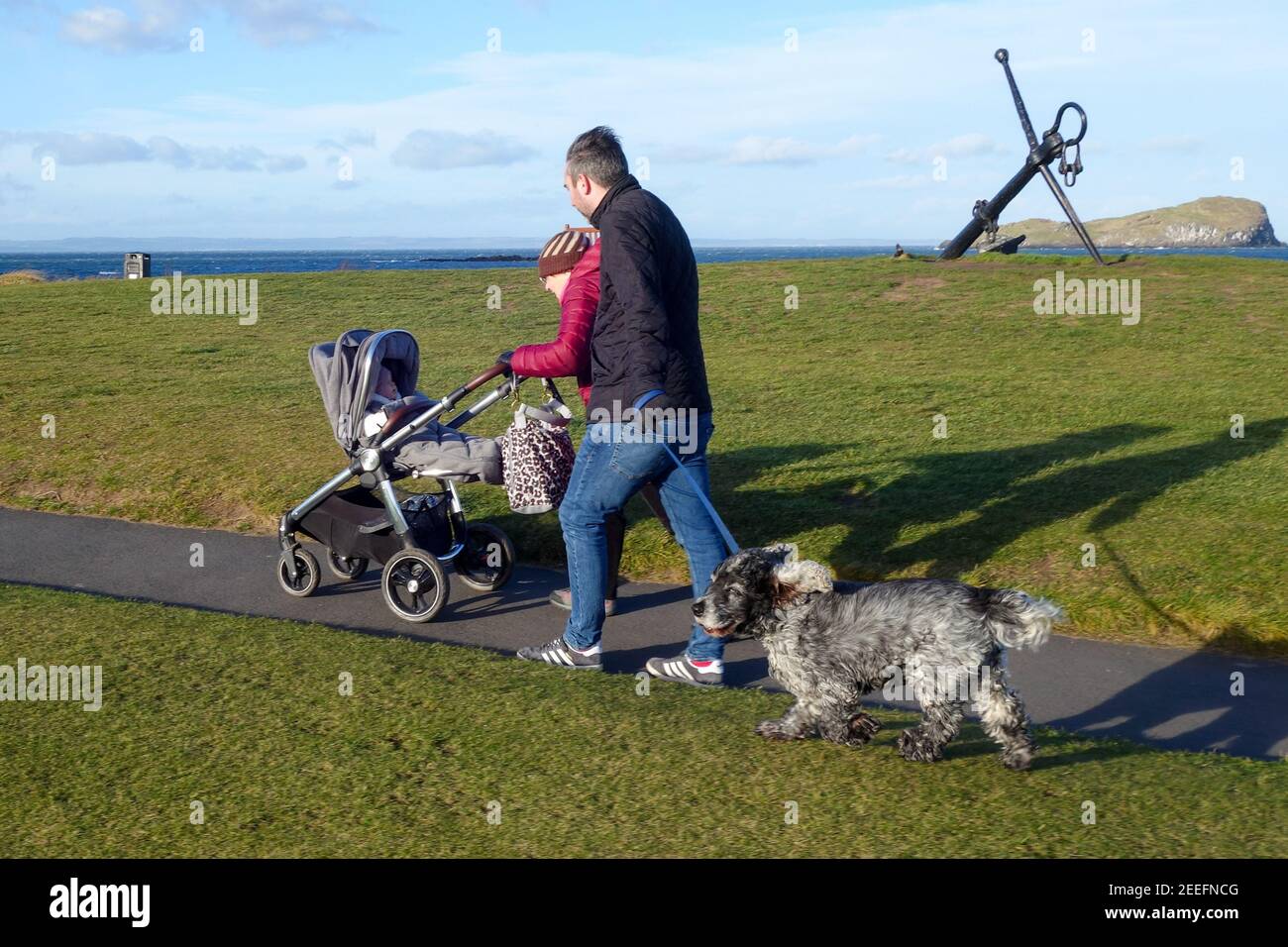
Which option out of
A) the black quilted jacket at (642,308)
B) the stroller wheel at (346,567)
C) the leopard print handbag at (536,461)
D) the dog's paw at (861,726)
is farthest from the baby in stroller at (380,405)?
the dog's paw at (861,726)

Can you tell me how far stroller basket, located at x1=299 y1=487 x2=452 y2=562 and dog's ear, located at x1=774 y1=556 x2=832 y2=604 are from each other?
2.92 meters

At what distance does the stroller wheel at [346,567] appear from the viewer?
7820mm

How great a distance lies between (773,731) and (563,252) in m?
2.69

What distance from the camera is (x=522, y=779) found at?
4.51m

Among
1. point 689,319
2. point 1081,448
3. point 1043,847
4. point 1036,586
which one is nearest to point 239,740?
point 689,319

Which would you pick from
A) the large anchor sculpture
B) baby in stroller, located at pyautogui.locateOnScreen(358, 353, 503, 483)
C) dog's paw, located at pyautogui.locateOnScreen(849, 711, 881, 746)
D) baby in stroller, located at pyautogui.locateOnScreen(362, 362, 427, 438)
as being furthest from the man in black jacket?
the large anchor sculpture

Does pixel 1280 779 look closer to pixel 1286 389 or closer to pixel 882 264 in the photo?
pixel 1286 389

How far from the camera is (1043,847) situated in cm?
393

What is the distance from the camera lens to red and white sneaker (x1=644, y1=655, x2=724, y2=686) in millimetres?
5797

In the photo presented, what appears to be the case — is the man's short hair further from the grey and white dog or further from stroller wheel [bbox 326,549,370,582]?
stroller wheel [bbox 326,549,370,582]

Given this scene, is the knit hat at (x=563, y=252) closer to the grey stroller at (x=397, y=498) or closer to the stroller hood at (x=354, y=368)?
the grey stroller at (x=397, y=498)

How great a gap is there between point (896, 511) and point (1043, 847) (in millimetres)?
4549

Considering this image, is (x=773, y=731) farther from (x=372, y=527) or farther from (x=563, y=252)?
(x=372, y=527)

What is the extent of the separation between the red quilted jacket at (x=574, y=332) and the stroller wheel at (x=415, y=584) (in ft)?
4.86
